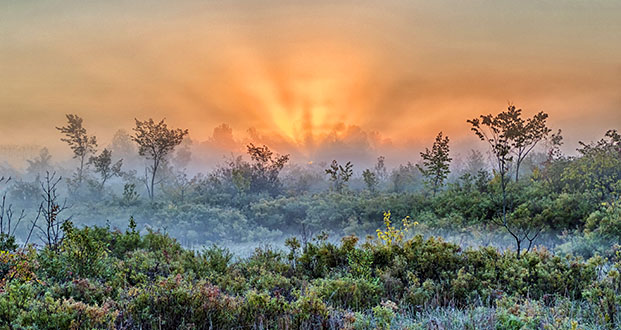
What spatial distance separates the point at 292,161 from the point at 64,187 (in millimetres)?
23421

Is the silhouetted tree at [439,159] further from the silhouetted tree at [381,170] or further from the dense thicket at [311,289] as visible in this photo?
the silhouetted tree at [381,170]

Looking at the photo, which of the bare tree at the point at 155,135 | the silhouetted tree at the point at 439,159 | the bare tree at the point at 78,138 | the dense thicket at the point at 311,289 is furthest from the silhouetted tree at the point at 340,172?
the bare tree at the point at 78,138

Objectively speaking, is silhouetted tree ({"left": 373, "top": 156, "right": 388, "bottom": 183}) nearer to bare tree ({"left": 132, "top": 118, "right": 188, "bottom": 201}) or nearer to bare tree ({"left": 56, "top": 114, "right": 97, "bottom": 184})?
bare tree ({"left": 132, "top": 118, "right": 188, "bottom": 201})

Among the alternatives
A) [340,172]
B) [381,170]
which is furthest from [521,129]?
[381,170]

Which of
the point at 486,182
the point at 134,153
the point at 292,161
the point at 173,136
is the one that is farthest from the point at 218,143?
the point at 486,182

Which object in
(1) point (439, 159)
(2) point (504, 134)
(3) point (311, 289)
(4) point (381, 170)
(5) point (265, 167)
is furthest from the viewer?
(4) point (381, 170)

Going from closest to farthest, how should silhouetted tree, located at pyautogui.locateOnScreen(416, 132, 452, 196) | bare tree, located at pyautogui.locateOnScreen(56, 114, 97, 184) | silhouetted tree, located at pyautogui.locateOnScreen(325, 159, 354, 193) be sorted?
silhouetted tree, located at pyautogui.locateOnScreen(416, 132, 452, 196)
silhouetted tree, located at pyautogui.locateOnScreen(325, 159, 354, 193)
bare tree, located at pyautogui.locateOnScreen(56, 114, 97, 184)

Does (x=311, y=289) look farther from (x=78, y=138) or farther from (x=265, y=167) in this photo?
(x=78, y=138)

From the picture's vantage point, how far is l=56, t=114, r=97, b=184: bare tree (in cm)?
2989

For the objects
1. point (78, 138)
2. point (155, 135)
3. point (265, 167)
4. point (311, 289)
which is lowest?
point (311, 289)

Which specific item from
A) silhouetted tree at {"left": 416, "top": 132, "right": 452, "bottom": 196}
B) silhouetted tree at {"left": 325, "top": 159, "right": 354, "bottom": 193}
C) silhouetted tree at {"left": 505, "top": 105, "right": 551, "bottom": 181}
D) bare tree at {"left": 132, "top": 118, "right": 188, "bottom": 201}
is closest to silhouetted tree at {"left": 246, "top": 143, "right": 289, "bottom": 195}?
silhouetted tree at {"left": 325, "top": 159, "right": 354, "bottom": 193}

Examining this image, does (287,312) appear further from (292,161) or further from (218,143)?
(218,143)

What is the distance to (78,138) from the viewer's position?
30562 mm

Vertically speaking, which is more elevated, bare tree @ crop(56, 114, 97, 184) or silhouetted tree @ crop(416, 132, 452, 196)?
bare tree @ crop(56, 114, 97, 184)
